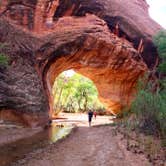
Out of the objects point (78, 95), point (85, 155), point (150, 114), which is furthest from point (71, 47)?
point (78, 95)

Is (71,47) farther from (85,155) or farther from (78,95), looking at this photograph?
(78,95)

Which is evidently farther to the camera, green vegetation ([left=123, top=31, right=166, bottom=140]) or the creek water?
green vegetation ([left=123, top=31, right=166, bottom=140])

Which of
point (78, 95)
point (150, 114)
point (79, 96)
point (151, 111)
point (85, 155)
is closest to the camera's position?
point (85, 155)

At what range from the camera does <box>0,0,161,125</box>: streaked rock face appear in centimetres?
2045

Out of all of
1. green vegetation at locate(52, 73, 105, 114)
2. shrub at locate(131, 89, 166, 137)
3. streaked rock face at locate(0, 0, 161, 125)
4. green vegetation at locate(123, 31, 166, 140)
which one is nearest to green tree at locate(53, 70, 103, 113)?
green vegetation at locate(52, 73, 105, 114)

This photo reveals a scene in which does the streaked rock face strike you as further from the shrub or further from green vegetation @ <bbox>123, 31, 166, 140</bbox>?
the shrub

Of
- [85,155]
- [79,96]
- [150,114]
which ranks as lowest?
[85,155]

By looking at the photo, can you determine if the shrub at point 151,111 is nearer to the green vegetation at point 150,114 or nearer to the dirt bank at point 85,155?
the green vegetation at point 150,114

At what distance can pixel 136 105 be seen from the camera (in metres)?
17.3

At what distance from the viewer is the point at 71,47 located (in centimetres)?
2342

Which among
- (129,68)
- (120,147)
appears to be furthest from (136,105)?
(129,68)

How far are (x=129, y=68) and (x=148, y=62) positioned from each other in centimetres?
245

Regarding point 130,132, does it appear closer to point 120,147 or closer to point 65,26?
point 120,147

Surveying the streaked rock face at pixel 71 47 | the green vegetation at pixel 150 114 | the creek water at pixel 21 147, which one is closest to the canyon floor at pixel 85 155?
the creek water at pixel 21 147
